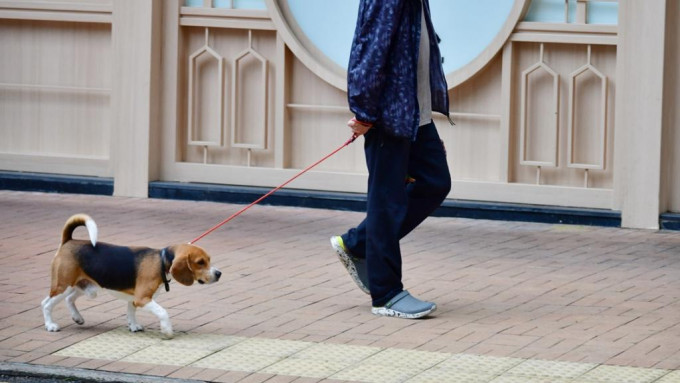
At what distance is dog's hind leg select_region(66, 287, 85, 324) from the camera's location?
6.59 m

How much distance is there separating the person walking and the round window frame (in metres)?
3.12

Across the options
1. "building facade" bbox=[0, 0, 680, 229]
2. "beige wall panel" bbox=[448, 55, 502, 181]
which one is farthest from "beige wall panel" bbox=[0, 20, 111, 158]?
"beige wall panel" bbox=[448, 55, 502, 181]

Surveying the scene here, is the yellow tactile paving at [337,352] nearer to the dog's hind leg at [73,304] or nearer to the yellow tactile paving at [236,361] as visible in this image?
the yellow tactile paving at [236,361]

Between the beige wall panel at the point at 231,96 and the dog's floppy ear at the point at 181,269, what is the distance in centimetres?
459

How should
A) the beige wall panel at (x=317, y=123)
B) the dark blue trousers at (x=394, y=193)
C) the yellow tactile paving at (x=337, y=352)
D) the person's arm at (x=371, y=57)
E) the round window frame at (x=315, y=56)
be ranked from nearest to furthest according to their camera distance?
the yellow tactile paving at (x=337, y=352) → the person's arm at (x=371, y=57) → the dark blue trousers at (x=394, y=193) → the round window frame at (x=315, y=56) → the beige wall panel at (x=317, y=123)

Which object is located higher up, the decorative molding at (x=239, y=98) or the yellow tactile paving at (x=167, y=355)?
the decorative molding at (x=239, y=98)

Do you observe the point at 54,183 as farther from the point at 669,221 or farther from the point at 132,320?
the point at 132,320

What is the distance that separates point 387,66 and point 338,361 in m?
1.56

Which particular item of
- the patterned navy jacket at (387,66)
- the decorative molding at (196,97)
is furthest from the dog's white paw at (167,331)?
the decorative molding at (196,97)

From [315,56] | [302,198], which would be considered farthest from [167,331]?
[315,56]

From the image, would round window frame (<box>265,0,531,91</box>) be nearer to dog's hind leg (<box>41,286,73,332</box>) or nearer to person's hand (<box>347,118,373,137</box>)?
person's hand (<box>347,118,373,137</box>)

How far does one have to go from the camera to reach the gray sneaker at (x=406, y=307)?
7035mm

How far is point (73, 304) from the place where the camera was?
668cm

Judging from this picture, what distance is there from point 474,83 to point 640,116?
1.27m
